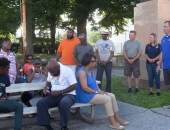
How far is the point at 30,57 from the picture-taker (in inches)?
281

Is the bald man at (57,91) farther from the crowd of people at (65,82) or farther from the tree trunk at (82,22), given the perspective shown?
the tree trunk at (82,22)

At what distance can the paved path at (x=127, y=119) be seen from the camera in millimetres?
5384

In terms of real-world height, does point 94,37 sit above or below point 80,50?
above

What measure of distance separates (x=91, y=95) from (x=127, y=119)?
3.26 ft

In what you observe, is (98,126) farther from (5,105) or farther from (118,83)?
(118,83)

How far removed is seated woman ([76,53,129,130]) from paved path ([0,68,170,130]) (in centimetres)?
21

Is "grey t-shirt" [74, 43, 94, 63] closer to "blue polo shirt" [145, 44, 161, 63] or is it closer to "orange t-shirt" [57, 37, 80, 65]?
"orange t-shirt" [57, 37, 80, 65]

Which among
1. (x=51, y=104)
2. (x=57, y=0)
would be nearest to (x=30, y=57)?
(x=51, y=104)

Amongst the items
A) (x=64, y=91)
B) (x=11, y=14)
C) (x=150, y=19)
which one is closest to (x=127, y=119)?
(x=64, y=91)

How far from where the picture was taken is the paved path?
538 cm

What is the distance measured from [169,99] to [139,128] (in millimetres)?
2396

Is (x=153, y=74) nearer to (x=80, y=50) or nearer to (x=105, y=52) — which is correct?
(x=105, y=52)

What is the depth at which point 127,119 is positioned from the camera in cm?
A: 585

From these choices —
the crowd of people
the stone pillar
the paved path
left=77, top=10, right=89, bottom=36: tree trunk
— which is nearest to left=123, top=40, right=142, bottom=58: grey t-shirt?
the stone pillar
